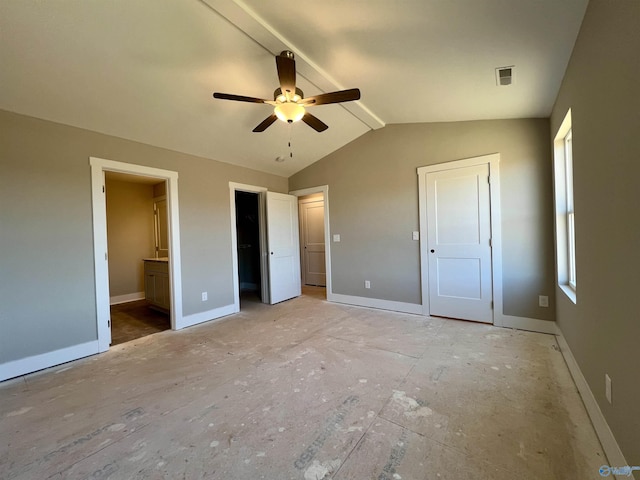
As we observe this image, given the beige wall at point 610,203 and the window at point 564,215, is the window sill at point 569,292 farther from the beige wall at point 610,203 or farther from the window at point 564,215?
the beige wall at point 610,203

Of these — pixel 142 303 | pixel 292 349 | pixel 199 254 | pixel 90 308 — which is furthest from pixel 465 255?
pixel 142 303

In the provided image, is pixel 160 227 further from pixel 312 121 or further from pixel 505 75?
pixel 505 75

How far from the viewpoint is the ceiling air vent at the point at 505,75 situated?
2.17 meters

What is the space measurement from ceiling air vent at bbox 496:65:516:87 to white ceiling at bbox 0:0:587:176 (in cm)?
5

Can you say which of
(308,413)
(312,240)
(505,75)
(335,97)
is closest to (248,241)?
(312,240)

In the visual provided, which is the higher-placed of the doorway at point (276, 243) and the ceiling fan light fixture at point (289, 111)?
the ceiling fan light fixture at point (289, 111)

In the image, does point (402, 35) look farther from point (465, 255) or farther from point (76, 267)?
point (76, 267)

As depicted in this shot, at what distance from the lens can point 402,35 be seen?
1933mm

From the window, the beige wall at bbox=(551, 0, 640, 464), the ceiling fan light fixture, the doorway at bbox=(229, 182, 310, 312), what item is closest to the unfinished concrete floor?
the beige wall at bbox=(551, 0, 640, 464)

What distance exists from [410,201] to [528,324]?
2.02 metres

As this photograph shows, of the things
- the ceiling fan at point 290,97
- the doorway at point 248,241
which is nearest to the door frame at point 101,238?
the ceiling fan at point 290,97

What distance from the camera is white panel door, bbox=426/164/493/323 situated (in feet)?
11.0

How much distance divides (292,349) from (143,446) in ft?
4.71

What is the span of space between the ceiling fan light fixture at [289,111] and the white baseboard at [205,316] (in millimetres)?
2862
